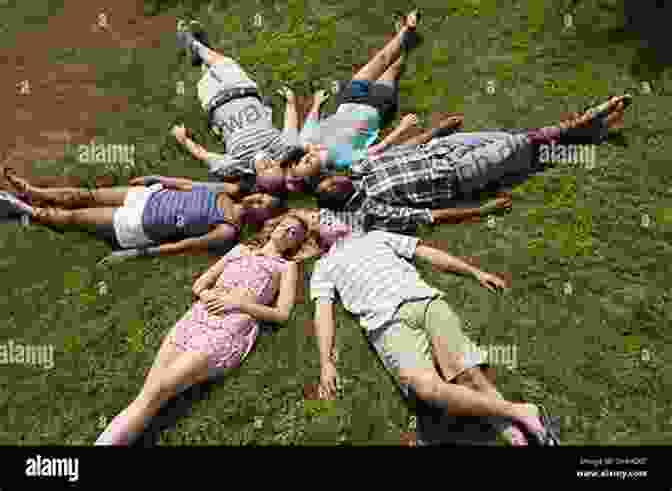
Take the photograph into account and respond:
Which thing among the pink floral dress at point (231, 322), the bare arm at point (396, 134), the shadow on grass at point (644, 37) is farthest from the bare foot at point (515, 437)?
the shadow on grass at point (644, 37)

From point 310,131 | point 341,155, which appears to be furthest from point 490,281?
point 310,131

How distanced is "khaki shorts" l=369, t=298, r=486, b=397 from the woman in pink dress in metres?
0.99

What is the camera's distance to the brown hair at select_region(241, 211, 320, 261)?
5953 mm

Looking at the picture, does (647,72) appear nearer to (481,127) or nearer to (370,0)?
(481,127)

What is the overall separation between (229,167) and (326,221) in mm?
1229

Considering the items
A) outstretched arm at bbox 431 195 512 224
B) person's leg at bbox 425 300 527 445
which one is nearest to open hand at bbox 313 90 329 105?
outstretched arm at bbox 431 195 512 224

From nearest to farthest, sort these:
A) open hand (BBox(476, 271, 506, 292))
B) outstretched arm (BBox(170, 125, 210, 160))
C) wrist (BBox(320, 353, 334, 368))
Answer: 1. wrist (BBox(320, 353, 334, 368))
2. open hand (BBox(476, 271, 506, 292))
3. outstretched arm (BBox(170, 125, 210, 160))

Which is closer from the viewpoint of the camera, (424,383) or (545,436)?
(545,436)

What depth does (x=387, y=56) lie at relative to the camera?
25.0 ft

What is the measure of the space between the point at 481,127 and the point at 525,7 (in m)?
2.26

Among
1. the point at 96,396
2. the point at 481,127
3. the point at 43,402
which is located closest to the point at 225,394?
the point at 96,396

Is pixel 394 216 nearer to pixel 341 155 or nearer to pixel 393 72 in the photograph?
pixel 341 155

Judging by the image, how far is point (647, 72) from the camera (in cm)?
738

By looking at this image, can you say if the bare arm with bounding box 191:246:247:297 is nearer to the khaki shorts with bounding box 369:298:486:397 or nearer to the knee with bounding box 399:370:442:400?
the khaki shorts with bounding box 369:298:486:397
